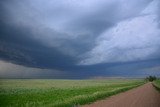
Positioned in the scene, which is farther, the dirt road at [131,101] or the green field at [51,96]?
the green field at [51,96]

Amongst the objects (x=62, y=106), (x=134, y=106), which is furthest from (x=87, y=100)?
(x=134, y=106)

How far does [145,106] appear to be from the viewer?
25.5 m

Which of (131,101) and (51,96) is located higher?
(51,96)

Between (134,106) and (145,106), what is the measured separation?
90 cm

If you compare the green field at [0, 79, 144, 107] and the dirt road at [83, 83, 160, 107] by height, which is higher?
the green field at [0, 79, 144, 107]

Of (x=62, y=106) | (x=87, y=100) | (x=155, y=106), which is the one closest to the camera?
(x=155, y=106)

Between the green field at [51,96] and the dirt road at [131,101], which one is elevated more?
the green field at [51,96]

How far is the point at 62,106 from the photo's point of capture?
2764 cm

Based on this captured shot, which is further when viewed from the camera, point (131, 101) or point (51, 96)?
point (51, 96)

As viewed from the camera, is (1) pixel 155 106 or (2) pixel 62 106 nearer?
(1) pixel 155 106

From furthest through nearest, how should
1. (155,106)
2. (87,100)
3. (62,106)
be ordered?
(87,100), (62,106), (155,106)

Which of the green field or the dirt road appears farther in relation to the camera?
the green field

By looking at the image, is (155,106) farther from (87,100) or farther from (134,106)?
(87,100)

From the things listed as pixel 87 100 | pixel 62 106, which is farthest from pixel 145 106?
pixel 87 100
